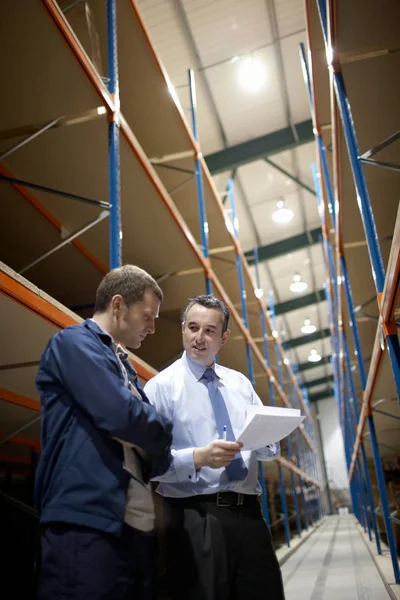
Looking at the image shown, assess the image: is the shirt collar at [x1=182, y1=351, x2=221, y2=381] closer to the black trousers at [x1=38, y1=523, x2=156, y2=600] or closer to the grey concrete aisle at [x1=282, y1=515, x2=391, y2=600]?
the black trousers at [x1=38, y1=523, x2=156, y2=600]

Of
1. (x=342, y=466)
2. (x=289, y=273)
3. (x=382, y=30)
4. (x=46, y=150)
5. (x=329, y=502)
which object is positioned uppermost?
(x=289, y=273)

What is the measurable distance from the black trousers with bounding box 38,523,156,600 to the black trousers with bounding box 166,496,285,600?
333 mm

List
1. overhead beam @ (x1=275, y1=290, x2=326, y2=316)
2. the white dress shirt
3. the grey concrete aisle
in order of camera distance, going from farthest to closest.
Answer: overhead beam @ (x1=275, y1=290, x2=326, y2=316), the grey concrete aisle, the white dress shirt

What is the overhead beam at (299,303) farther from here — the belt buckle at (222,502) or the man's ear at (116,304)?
the man's ear at (116,304)

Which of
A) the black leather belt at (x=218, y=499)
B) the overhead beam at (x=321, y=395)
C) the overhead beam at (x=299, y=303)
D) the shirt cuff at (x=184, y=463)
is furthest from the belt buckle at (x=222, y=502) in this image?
the overhead beam at (x=321, y=395)

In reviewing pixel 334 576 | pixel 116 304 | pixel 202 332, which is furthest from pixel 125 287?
pixel 334 576

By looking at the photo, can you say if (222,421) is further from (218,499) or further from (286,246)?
(286,246)

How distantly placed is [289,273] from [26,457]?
42.6 feet

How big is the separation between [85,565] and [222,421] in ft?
2.53

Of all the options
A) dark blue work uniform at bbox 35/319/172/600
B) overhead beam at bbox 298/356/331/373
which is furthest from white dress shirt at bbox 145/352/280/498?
overhead beam at bbox 298/356/331/373

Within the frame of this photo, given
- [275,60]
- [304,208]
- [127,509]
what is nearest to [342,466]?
[304,208]

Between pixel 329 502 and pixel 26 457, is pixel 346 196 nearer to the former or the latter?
pixel 26 457

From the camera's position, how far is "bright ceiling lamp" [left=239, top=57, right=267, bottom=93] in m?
9.39

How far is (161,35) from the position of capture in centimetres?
826
